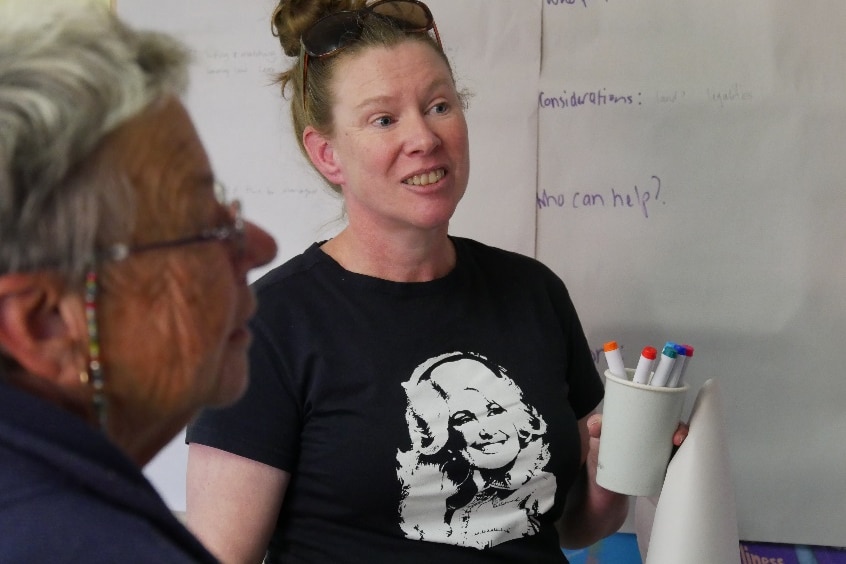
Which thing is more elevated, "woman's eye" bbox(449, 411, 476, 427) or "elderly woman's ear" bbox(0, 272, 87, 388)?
"elderly woman's ear" bbox(0, 272, 87, 388)

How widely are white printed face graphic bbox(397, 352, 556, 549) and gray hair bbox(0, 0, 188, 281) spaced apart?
0.60 metres

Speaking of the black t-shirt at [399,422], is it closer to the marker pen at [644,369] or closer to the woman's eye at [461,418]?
the woman's eye at [461,418]

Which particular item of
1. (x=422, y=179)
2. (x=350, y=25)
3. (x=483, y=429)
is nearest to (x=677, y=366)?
(x=483, y=429)

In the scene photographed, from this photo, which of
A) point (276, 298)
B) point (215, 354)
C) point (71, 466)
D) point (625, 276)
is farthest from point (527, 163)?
point (71, 466)

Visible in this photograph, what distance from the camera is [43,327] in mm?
476

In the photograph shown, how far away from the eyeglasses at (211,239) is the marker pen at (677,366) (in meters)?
0.57

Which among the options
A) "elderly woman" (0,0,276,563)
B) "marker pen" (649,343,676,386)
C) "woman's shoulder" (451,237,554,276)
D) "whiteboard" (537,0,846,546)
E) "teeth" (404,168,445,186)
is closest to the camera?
"elderly woman" (0,0,276,563)

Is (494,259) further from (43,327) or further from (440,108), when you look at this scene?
(43,327)

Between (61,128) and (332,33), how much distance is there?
28.1 inches

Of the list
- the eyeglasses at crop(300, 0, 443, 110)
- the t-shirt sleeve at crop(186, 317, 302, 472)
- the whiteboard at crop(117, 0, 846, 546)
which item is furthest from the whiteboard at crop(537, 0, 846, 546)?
the t-shirt sleeve at crop(186, 317, 302, 472)

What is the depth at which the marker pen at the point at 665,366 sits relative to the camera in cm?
95

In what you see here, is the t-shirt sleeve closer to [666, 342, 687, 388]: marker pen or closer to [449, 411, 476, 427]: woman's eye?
[449, 411, 476, 427]: woman's eye

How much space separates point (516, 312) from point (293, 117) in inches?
17.2

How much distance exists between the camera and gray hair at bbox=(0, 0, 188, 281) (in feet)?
1.48
